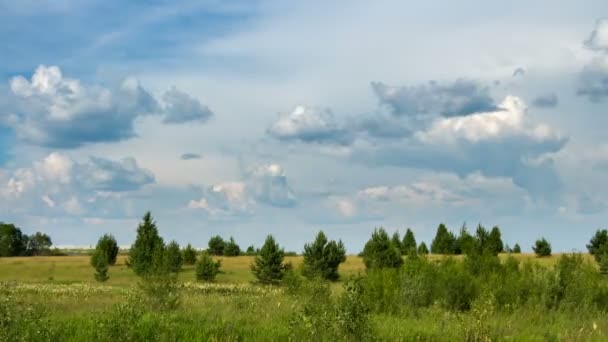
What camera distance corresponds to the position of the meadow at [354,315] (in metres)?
11.5

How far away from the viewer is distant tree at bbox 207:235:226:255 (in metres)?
92.6

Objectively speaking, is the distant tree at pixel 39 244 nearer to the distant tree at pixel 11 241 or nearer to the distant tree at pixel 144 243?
the distant tree at pixel 11 241

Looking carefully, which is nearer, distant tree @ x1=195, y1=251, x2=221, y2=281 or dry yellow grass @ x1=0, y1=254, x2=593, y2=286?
distant tree @ x1=195, y1=251, x2=221, y2=281

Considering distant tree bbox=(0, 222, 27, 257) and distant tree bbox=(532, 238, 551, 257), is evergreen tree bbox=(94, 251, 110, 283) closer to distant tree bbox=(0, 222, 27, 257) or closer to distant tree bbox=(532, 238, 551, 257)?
distant tree bbox=(532, 238, 551, 257)

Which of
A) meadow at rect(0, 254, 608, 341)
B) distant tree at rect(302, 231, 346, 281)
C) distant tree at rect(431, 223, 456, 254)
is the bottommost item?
meadow at rect(0, 254, 608, 341)

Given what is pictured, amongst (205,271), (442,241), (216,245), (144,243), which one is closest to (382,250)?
(205,271)

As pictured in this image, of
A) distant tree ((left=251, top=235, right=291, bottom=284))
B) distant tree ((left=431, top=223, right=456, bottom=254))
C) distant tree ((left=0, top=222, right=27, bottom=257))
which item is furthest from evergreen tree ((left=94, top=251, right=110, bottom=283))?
distant tree ((left=0, top=222, right=27, bottom=257))

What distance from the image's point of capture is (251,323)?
15.2 meters

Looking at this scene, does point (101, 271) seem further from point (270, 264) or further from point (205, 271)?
point (270, 264)

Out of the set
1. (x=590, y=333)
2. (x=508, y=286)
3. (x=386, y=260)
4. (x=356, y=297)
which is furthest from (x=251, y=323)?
(x=386, y=260)

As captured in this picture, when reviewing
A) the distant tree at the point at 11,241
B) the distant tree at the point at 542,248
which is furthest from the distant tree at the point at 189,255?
the distant tree at the point at 11,241

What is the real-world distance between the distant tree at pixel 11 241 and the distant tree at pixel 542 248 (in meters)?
88.9

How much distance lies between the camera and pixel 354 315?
1142cm

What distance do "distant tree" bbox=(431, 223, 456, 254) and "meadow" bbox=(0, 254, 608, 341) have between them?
58527 mm
